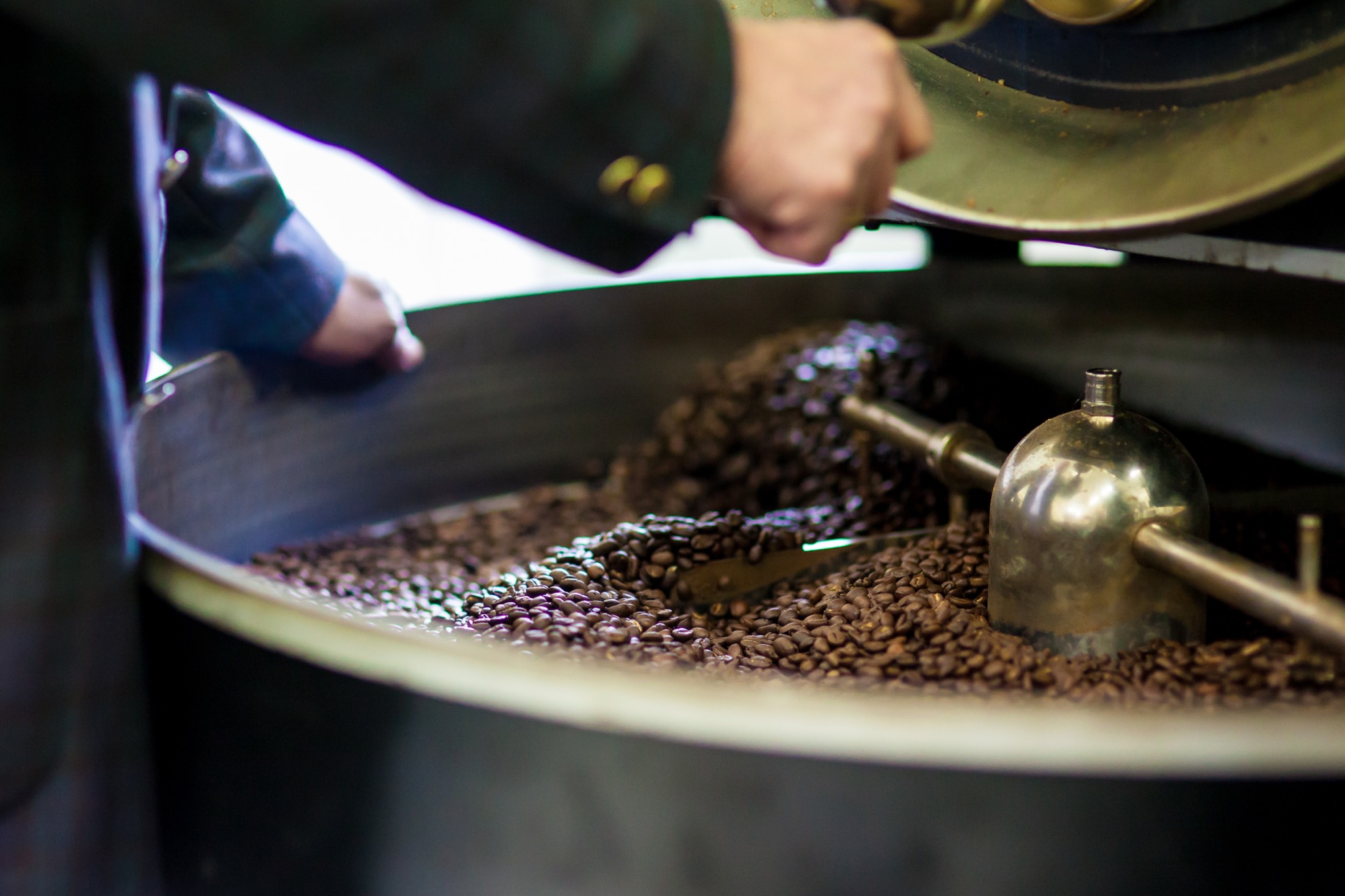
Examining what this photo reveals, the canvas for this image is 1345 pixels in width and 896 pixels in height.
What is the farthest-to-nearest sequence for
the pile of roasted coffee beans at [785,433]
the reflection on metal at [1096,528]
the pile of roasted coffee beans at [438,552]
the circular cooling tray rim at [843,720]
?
the pile of roasted coffee beans at [785,433]
the pile of roasted coffee beans at [438,552]
the reflection on metal at [1096,528]
the circular cooling tray rim at [843,720]

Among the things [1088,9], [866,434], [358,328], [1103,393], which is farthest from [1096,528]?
[358,328]

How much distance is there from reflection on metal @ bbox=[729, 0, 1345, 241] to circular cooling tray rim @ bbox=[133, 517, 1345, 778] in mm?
380

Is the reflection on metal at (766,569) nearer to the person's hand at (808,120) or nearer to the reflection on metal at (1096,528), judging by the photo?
the reflection on metal at (1096,528)

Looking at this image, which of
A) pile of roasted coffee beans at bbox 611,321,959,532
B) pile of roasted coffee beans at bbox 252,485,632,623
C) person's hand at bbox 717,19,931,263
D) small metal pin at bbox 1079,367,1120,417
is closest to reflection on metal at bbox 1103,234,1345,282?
small metal pin at bbox 1079,367,1120,417

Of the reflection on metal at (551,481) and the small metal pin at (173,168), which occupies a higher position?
the small metal pin at (173,168)


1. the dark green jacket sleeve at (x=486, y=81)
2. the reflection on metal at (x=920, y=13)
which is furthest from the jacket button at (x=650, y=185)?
the reflection on metal at (x=920, y=13)

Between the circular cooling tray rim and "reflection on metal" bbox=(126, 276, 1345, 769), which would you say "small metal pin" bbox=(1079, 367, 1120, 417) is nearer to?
"reflection on metal" bbox=(126, 276, 1345, 769)

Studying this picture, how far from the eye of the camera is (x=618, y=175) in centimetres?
58

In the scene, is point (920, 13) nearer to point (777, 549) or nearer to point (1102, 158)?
point (1102, 158)

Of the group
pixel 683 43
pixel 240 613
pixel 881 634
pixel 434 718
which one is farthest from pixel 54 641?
pixel 881 634

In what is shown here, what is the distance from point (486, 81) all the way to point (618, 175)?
0.08 metres

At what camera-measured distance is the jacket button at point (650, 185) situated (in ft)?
Result: 1.91

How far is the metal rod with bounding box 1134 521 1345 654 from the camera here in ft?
2.05

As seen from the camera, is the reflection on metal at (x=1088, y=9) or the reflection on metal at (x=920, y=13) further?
the reflection on metal at (x=1088, y=9)
